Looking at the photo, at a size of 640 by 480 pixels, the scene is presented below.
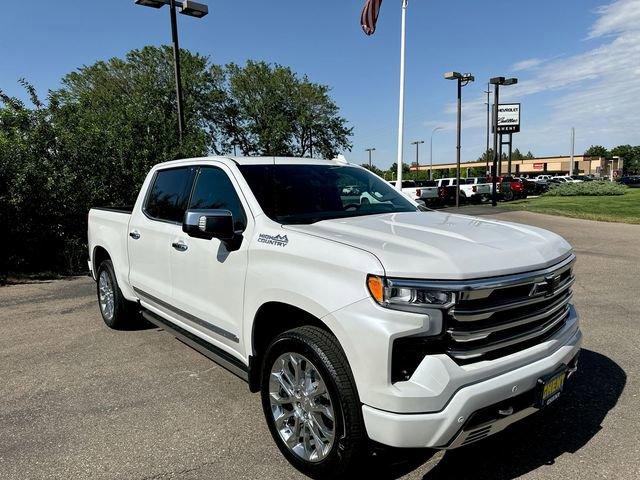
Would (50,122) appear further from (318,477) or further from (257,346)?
(318,477)

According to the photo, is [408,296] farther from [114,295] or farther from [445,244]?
[114,295]

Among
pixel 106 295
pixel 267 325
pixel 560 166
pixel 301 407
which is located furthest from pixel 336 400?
pixel 560 166

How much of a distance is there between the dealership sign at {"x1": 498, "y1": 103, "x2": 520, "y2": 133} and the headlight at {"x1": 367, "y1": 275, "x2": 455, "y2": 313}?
3532 cm

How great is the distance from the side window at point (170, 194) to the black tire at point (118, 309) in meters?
1.19

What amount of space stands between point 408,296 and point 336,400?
66cm

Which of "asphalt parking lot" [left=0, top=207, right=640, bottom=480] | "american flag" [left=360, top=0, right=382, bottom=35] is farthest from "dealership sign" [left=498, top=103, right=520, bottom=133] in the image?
"asphalt parking lot" [left=0, top=207, right=640, bottom=480]

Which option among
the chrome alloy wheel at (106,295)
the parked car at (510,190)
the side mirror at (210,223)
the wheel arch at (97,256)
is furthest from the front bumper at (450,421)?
the parked car at (510,190)

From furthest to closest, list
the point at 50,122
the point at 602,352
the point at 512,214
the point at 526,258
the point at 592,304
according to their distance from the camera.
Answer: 1. the point at 512,214
2. the point at 50,122
3. the point at 592,304
4. the point at 602,352
5. the point at 526,258

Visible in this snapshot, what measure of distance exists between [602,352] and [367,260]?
3431mm

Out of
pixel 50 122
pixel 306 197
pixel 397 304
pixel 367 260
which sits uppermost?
pixel 50 122

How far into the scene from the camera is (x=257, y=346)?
129 inches

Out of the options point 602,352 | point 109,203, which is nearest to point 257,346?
point 602,352

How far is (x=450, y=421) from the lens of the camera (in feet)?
7.68

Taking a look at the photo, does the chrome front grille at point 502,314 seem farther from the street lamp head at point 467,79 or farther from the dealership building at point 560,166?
the dealership building at point 560,166
